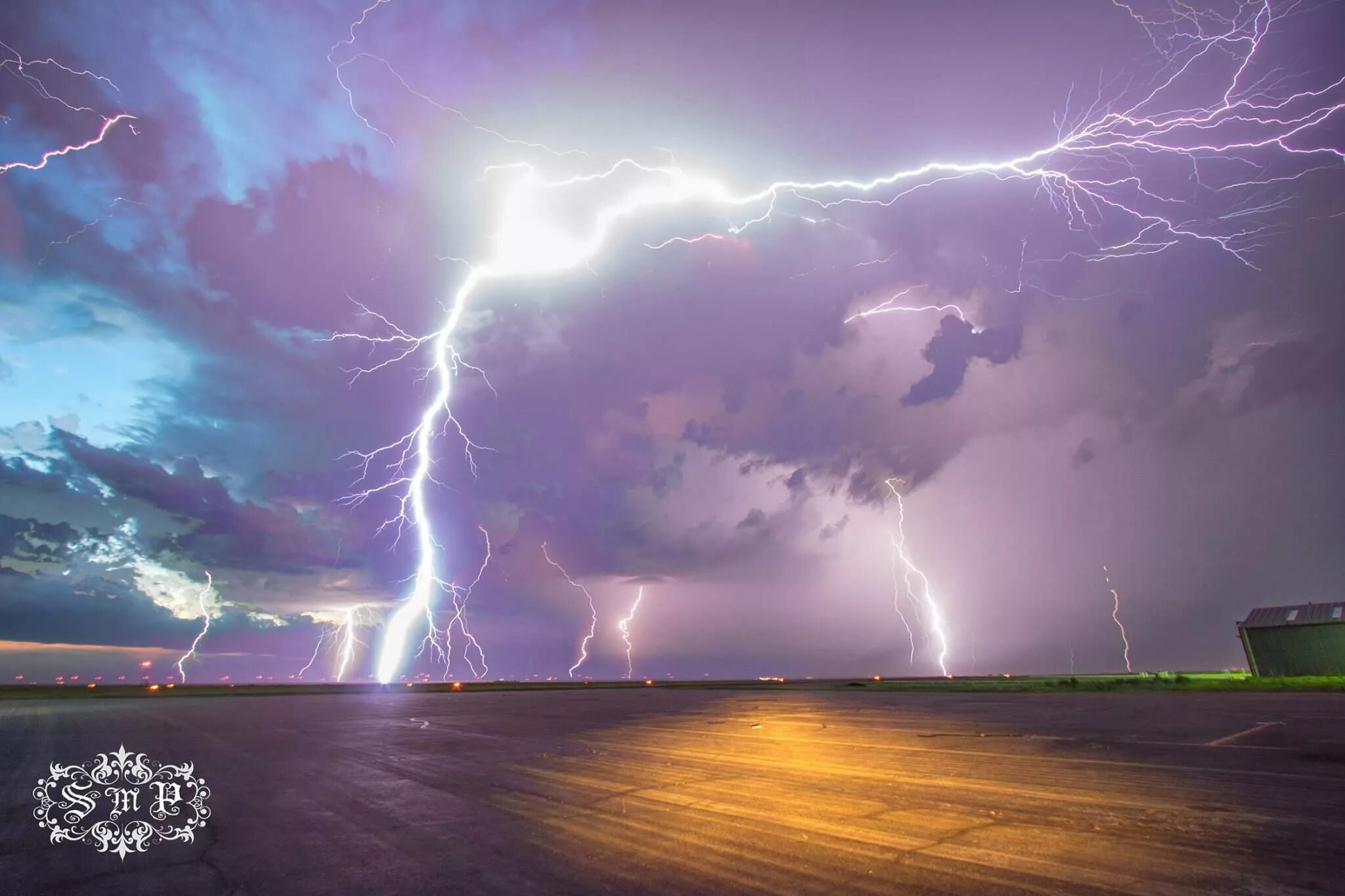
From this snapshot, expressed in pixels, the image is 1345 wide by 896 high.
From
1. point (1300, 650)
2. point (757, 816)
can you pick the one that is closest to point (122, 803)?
point (757, 816)

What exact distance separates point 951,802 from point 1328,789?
3363 millimetres

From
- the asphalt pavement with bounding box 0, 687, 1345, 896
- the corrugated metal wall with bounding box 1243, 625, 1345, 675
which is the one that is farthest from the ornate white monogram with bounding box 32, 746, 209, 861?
the corrugated metal wall with bounding box 1243, 625, 1345, 675

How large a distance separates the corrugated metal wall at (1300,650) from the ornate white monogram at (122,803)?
46.2 meters

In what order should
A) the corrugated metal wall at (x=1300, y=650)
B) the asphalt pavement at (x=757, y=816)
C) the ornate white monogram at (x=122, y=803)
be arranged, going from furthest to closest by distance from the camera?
the corrugated metal wall at (x=1300, y=650), the ornate white monogram at (x=122, y=803), the asphalt pavement at (x=757, y=816)

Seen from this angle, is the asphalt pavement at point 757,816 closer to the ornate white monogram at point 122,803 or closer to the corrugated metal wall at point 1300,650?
the ornate white monogram at point 122,803

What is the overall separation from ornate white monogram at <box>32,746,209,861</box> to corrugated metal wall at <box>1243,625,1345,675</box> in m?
46.2

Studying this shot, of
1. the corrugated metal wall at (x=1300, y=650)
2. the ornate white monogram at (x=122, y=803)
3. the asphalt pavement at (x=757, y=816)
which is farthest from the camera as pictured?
the corrugated metal wall at (x=1300, y=650)

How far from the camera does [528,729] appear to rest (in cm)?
1462

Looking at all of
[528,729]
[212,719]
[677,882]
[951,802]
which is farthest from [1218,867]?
[212,719]

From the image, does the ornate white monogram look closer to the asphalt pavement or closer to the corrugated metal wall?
the asphalt pavement

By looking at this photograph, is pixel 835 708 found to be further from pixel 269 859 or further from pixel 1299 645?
pixel 1299 645

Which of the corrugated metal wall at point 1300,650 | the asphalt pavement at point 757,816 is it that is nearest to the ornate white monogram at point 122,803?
the asphalt pavement at point 757,816

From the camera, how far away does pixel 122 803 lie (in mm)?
6656

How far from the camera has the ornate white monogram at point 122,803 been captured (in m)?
5.41
